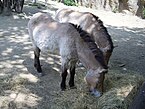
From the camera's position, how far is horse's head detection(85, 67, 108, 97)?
454cm

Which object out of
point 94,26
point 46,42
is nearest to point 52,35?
point 46,42

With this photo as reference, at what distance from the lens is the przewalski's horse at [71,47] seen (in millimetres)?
4609

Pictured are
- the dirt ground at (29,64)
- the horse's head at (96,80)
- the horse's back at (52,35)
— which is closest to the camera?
the horse's head at (96,80)

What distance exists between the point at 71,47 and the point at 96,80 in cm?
75

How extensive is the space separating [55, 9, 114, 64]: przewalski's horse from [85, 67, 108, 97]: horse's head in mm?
812

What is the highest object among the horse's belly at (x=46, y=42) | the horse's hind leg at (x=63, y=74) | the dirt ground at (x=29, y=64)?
the horse's belly at (x=46, y=42)

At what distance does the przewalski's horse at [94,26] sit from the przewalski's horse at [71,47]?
632mm

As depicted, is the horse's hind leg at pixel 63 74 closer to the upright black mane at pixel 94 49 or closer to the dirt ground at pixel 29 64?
the dirt ground at pixel 29 64

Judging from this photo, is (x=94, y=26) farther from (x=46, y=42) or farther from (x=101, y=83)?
(x=101, y=83)

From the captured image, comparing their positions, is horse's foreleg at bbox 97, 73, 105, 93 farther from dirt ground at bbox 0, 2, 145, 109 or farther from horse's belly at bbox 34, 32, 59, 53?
horse's belly at bbox 34, 32, 59, 53

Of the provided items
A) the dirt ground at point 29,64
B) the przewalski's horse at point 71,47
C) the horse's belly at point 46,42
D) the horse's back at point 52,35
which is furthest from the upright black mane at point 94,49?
the dirt ground at point 29,64

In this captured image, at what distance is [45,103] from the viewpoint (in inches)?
185

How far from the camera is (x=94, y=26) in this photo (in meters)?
6.39

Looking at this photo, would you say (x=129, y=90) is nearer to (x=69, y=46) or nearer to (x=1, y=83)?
(x=69, y=46)
